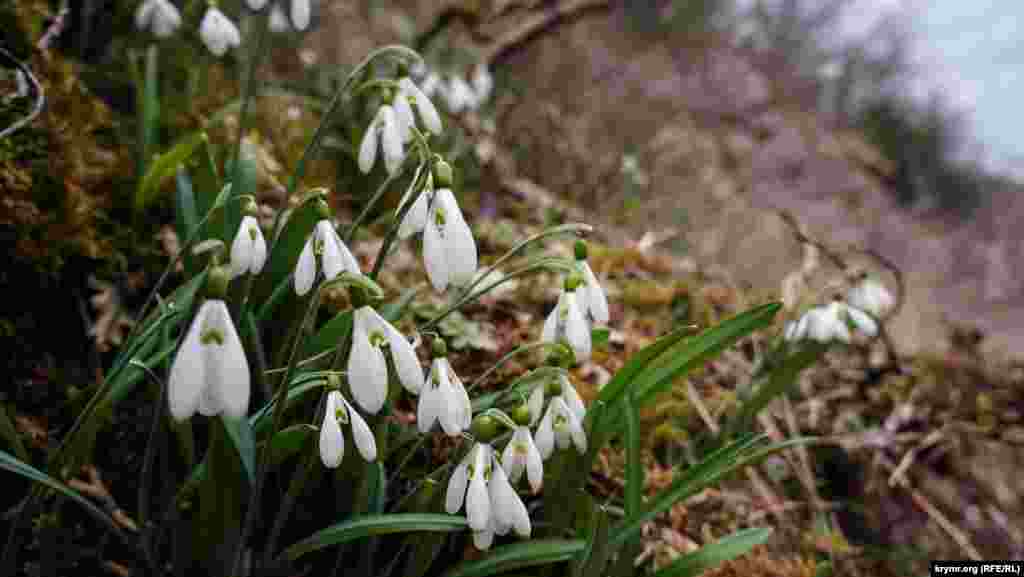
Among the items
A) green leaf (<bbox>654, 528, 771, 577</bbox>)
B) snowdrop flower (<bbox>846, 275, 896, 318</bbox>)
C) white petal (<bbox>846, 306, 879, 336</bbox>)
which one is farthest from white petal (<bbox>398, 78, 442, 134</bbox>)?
snowdrop flower (<bbox>846, 275, 896, 318</bbox>)

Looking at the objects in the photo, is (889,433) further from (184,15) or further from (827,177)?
(827,177)

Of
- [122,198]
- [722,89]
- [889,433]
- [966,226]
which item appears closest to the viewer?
[122,198]

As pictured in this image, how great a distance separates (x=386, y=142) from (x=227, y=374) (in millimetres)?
591

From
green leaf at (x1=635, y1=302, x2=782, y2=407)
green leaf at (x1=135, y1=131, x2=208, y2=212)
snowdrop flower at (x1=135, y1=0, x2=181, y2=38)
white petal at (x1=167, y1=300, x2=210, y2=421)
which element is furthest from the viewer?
snowdrop flower at (x1=135, y1=0, x2=181, y2=38)

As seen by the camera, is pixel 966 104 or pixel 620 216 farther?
pixel 966 104

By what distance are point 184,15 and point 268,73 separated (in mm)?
790

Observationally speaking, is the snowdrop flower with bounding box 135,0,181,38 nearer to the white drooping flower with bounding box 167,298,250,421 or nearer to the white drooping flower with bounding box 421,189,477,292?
the white drooping flower with bounding box 421,189,477,292

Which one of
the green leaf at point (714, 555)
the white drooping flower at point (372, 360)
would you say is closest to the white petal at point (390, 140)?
the white drooping flower at point (372, 360)

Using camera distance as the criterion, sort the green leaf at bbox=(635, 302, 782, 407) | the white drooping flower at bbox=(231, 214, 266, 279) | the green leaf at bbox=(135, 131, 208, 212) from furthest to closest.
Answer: the green leaf at bbox=(135, 131, 208, 212)
the green leaf at bbox=(635, 302, 782, 407)
the white drooping flower at bbox=(231, 214, 266, 279)

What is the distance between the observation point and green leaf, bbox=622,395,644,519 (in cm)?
124

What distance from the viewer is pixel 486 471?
1053mm

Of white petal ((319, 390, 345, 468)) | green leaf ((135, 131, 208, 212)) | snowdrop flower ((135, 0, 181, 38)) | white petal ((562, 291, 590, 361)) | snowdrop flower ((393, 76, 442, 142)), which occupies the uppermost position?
snowdrop flower ((135, 0, 181, 38))

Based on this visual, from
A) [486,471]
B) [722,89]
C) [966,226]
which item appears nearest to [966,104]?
[966,226]

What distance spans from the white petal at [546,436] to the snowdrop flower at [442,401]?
0.15m
